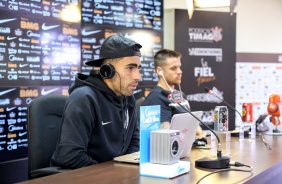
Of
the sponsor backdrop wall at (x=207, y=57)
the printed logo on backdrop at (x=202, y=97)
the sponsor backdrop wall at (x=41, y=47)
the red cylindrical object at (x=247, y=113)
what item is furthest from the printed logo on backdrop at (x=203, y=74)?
the red cylindrical object at (x=247, y=113)

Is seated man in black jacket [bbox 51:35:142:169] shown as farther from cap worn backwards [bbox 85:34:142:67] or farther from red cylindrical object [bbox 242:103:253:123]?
red cylindrical object [bbox 242:103:253:123]

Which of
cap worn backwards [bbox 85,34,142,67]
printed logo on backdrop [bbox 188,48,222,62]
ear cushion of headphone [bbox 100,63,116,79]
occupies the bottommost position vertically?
ear cushion of headphone [bbox 100,63,116,79]

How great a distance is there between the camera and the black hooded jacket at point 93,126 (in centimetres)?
201

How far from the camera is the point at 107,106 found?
226 cm

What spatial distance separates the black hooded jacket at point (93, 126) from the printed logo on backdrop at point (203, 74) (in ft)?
8.44

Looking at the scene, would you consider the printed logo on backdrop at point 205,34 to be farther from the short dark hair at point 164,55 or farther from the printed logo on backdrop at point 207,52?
the short dark hair at point 164,55

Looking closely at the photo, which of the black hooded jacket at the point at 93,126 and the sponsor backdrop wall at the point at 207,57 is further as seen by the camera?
the sponsor backdrop wall at the point at 207,57

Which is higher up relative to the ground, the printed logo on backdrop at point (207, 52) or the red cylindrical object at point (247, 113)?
the printed logo on backdrop at point (207, 52)

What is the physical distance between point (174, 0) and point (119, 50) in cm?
316

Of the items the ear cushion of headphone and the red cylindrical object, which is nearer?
the ear cushion of headphone

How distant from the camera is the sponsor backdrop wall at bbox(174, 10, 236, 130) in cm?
491

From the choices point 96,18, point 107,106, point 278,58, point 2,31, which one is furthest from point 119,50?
point 278,58

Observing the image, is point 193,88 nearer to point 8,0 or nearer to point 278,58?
point 278,58

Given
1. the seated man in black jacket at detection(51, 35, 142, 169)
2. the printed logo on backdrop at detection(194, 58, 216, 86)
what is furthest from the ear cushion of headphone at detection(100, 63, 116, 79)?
the printed logo on backdrop at detection(194, 58, 216, 86)
